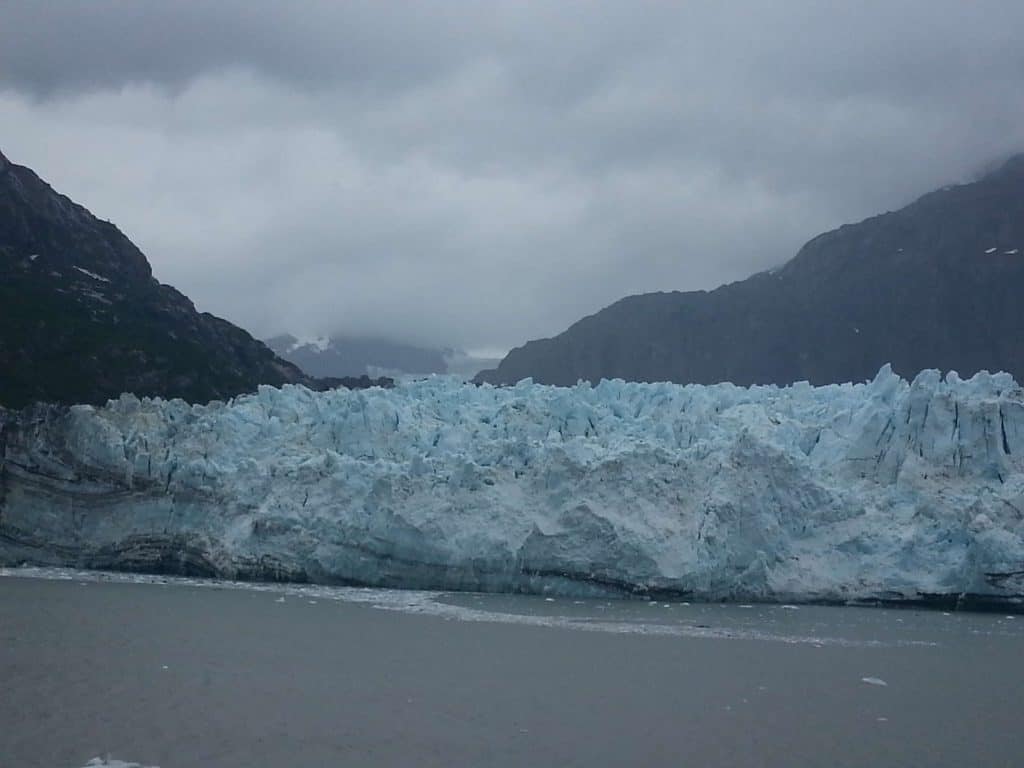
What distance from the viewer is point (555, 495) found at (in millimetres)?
18062

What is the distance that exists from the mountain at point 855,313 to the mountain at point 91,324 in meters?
10.5

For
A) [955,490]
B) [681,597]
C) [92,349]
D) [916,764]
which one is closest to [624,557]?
[681,597]

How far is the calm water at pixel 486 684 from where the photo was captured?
8.39 m

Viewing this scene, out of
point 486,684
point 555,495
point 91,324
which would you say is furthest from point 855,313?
point 486,684

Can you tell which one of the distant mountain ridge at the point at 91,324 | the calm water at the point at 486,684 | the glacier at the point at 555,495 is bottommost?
the calm water at the point at 486,684

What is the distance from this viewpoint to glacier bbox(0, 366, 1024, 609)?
57.2 feet

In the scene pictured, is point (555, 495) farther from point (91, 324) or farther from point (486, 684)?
point (91, 324)

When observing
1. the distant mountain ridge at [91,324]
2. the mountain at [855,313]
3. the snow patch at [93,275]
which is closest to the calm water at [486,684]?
the distant mountain ridge at [91,324]

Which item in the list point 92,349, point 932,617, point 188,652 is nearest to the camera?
point 188,652

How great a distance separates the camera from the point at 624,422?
20.6 metres

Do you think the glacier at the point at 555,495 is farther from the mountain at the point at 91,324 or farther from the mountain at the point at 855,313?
the mountain at the point at 855,313

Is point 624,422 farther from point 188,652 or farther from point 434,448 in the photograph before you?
point 188,652

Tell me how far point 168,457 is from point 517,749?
514 inches

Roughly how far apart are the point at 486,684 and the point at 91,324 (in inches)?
956
